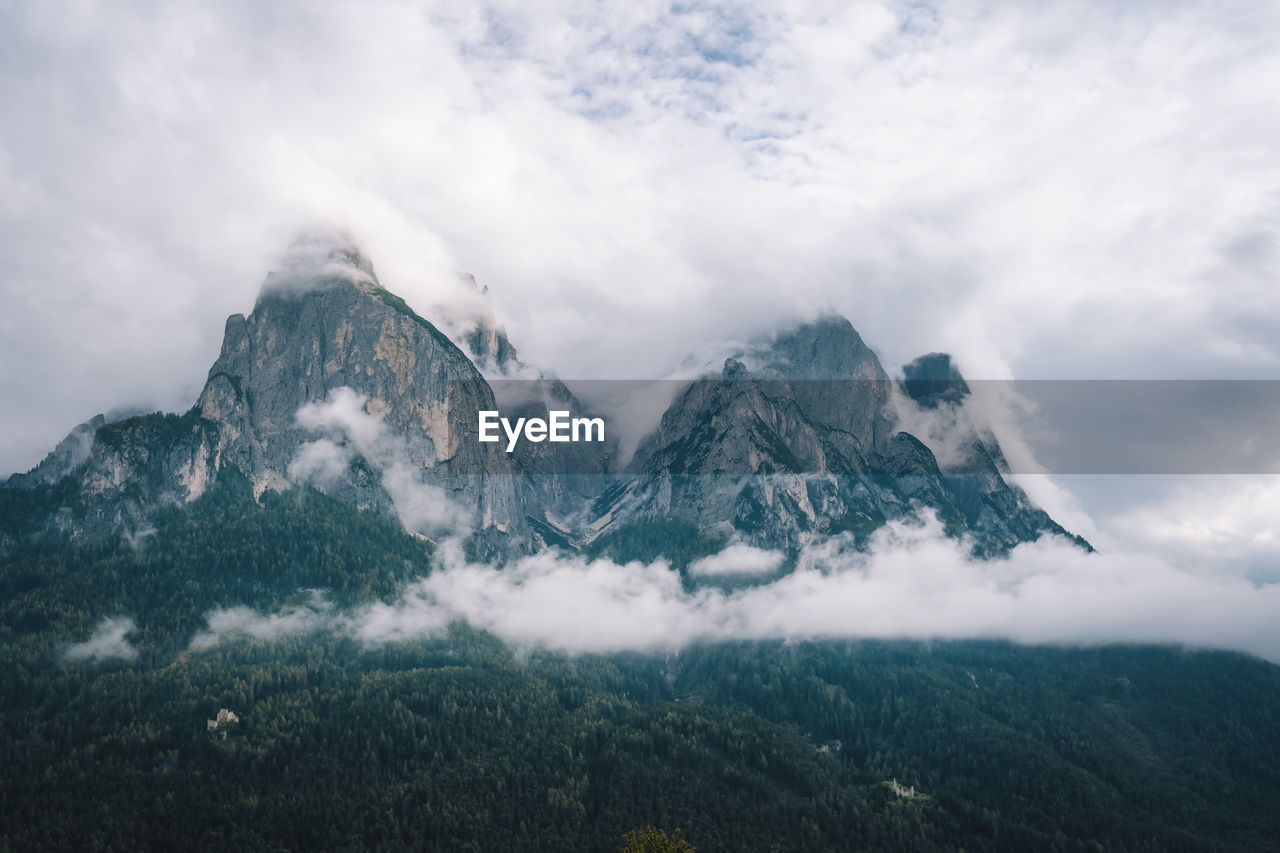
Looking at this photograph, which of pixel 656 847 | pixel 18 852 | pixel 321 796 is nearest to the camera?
pixel 656 847

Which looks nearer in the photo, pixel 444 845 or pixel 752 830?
pixel 444 845

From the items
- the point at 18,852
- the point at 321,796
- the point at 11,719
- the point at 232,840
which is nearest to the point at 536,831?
the point at 321,796

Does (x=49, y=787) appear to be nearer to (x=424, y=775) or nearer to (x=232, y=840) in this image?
(x=232, y=840)

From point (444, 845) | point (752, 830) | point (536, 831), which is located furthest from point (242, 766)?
point (752, 830)

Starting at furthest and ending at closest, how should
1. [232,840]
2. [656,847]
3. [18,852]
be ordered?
[232,840]
[18,852]
[656,847]

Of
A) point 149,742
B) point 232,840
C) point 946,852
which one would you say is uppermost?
point 149,742

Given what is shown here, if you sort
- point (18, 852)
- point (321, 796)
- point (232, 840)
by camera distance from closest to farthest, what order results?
point (18, 852), point (232, 840), point (321, 796)

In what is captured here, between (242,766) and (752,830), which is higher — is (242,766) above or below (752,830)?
above

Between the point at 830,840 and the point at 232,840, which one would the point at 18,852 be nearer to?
the point at 232,840

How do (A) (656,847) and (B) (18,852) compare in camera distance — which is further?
(B) (18,852)
